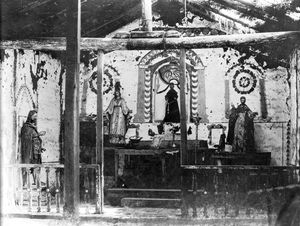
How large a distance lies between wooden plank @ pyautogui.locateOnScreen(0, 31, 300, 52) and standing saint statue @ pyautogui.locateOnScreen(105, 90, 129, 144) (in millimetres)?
5464

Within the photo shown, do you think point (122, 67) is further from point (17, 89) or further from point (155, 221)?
point (155, 221)

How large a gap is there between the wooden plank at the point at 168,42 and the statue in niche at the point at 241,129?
5416 millimetres

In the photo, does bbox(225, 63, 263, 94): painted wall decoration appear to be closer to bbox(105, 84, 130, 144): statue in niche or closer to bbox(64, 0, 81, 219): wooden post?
bbox(105, 84, 130, 144): statue in niche

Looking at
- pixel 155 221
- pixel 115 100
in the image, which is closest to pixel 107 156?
pixel 115 100

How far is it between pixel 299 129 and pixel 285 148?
5161mm

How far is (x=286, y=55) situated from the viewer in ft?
46.5

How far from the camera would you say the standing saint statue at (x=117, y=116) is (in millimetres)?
14867

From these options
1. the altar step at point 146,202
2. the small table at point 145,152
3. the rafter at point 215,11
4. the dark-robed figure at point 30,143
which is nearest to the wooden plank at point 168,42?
the dark-robed figure at point 30,143

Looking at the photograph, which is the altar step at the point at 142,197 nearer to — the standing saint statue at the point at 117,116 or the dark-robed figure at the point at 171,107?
the standing saint statue at the point at 117,116

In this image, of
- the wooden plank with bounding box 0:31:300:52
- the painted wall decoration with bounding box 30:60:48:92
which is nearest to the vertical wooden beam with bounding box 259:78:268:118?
the wooden plank with bounding box 0:31:300:52

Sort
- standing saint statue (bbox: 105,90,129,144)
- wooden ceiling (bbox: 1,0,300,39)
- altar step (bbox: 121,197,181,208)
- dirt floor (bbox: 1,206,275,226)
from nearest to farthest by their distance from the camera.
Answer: dirt floor (bbox: 1,206,275,226) → wooden ceiling (bbox: 1,0,300,39) → altar step (bbox: 121,197,181,208) → standing saint statue (bbox: 105,90,129,144)

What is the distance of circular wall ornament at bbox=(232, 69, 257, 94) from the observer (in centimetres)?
1470

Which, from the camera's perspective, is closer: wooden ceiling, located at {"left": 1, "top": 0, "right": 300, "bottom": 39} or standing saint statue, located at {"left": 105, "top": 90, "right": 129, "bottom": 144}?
wooden ceiling, located at {"left": 1, "top": 0, "right": 300, "bottom": 39}

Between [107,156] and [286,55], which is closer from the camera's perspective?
[107,156]
